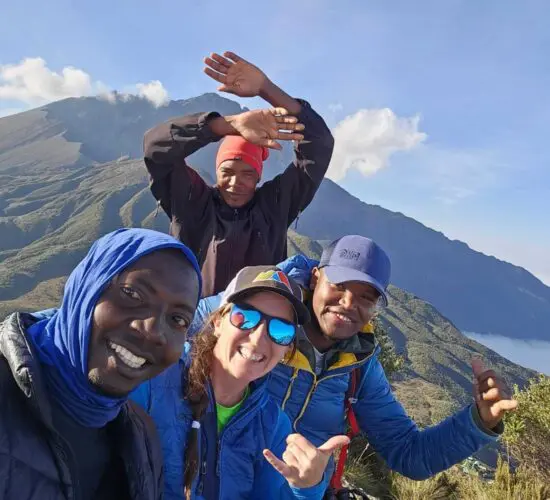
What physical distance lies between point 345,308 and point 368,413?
95 cm

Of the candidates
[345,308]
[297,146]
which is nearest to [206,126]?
[297,146]

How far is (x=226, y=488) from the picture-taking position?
2.71m

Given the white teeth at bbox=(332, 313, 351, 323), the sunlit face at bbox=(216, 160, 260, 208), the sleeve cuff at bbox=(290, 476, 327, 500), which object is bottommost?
the sleeve cuff at bbox=(290, 476, 327, 500)

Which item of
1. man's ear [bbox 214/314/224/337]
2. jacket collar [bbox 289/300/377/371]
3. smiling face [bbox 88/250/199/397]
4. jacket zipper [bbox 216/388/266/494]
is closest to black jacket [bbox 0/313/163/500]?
smiling face [bbox 88/250/199/397]

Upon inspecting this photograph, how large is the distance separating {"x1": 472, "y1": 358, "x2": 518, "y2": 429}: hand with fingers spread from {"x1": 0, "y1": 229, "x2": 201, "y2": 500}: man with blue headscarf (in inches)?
104

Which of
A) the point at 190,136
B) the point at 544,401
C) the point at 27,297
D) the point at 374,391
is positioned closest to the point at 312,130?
the point at 190,136

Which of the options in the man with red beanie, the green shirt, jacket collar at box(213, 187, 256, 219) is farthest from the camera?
jacket collar at box(213, 187, 256, 219)

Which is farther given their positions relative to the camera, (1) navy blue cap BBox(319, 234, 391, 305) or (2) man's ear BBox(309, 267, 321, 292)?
(2) man's ear BBox(309, 267, 321, 292)

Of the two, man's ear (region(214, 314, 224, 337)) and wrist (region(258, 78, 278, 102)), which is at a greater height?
wrist (region(258, 78, 278, 102))

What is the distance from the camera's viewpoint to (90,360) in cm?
165

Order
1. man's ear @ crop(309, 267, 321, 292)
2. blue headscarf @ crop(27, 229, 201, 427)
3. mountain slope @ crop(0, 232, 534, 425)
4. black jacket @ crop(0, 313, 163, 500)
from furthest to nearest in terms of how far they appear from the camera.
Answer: mountain slope @ crop(0, 232, 534, 425), man's ear @ crop(309, 267, 321, 292), blue headscarf @ crop(27, 229, 201, 427), black jacket @ crop(0, 313, 163, 500)

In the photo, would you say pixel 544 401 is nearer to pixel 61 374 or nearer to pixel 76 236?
pixel 61 374

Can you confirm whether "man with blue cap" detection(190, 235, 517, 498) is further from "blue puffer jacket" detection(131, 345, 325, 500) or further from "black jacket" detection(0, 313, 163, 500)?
"black jacket" detection(0, 313, 163, 500)

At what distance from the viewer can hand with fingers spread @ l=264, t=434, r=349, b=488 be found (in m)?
2.43
